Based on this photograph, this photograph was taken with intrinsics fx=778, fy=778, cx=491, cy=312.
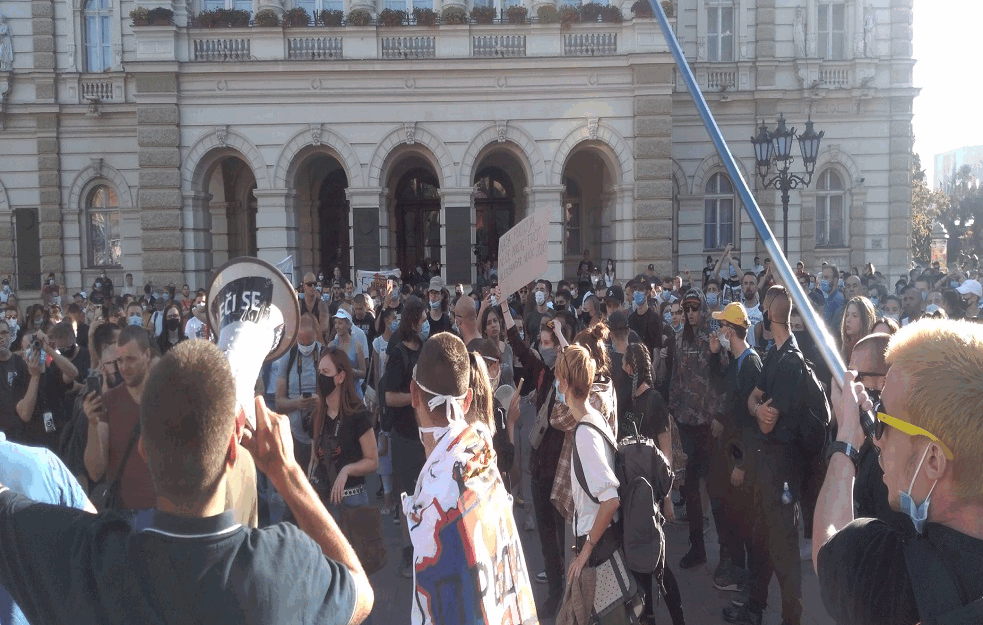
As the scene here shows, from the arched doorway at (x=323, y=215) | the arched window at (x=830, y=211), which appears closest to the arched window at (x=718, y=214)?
the arched window at (x=830, y=211)

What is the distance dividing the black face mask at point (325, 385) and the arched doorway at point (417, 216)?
1965 cm

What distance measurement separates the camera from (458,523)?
9.82 feet

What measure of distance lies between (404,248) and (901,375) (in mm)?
23784

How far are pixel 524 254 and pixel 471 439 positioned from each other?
478 cm

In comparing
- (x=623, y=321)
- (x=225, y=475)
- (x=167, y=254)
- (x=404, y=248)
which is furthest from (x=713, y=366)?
(x=404, y=248)

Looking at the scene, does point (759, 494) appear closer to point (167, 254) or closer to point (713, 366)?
point (713, 366)

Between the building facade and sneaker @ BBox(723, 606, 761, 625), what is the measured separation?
15392 mm

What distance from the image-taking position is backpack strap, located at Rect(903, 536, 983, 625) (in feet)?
→ 5.81

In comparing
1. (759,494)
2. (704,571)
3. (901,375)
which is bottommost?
(704,571)

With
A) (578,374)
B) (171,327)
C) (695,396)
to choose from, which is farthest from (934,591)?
(171,327)

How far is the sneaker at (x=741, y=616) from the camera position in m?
5.36

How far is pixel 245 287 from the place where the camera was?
8.28 feet

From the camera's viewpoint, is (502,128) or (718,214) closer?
(502,128)

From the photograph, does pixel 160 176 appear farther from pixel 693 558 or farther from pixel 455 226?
pixel 693 558
